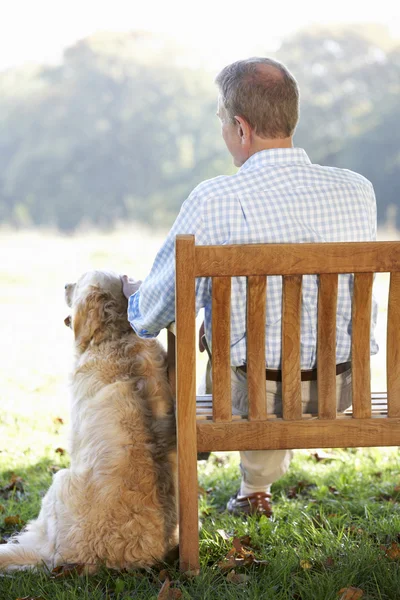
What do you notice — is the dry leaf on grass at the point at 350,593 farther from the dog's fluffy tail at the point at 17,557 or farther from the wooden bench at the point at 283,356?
the dog's fluffy tail at the point at 17,557

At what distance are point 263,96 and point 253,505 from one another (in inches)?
68.7

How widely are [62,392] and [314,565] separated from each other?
10.7 ft

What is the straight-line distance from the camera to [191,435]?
96.9 inches

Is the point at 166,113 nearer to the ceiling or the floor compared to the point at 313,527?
nearer to the ceiling

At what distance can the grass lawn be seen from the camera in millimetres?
2453

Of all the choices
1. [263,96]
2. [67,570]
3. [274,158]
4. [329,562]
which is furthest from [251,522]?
[263,96]

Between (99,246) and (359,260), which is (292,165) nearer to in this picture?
(359,260)

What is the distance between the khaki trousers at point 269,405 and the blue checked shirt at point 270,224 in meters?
0.14

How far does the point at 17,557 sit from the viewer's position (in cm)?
265

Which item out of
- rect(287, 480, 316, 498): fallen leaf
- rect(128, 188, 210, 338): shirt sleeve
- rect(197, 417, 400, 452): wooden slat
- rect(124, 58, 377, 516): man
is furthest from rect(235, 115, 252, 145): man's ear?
rect(287, 480, 316, 498): fallen leaf

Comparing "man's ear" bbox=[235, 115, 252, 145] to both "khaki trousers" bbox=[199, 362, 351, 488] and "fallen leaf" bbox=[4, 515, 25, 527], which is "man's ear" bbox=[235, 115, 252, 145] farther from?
"fallen leaf" bbox=[4, 515, 25, 527]

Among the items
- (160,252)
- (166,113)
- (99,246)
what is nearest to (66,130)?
(166,113)

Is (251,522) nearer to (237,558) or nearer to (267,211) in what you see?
(237,558)

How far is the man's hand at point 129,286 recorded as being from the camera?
2957 millimetres
